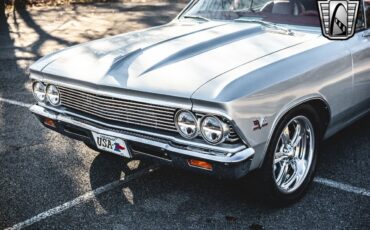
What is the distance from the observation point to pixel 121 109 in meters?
3.36

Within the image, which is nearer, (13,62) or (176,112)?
(176,112)

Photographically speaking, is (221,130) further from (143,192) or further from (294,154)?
(143,192)

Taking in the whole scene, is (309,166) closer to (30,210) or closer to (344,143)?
(344,143)

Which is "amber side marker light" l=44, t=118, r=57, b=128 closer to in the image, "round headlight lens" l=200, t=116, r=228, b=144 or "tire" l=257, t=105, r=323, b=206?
"round headlight lens" l=200, t=116, r=228, b=144

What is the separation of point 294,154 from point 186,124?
1.07 meters

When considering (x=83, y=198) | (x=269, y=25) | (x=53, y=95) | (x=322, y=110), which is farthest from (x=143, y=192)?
(x=269, y=25)

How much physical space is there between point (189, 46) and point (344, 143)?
2.01m

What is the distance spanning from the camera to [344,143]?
4730 mm

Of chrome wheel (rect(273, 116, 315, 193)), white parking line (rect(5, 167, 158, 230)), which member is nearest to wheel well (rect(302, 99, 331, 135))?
chrome wheel (rect(273, 116, 315, 193))

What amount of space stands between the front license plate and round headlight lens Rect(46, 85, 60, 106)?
0.57 m

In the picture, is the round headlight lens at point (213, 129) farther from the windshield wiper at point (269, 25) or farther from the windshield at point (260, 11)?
the windshield at point (260, 11)

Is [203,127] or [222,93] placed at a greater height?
[222,93]

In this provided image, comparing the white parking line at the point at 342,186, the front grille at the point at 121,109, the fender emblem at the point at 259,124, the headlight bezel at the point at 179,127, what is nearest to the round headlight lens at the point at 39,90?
the front grille at the point at 121,109

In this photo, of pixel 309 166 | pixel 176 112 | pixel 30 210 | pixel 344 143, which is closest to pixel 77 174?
pixel 30 210
